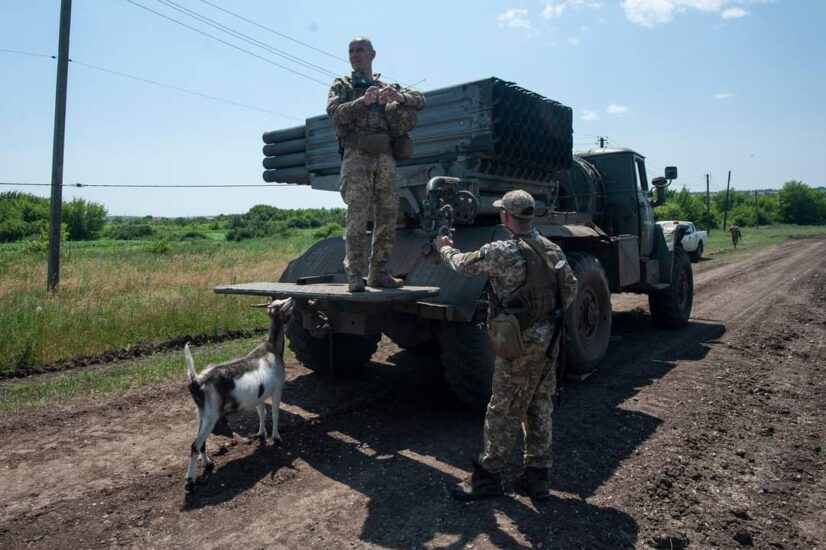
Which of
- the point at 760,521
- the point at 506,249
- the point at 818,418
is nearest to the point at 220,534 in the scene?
the point at 506,249

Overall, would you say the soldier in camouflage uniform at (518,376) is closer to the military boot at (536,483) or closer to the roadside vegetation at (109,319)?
the military boot at (536,483)

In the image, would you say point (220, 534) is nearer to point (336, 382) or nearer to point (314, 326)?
point (314, 326)

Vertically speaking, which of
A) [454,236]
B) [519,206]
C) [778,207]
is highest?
[778,207]

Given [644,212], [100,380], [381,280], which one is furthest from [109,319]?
[644,212]

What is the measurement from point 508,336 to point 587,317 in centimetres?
308

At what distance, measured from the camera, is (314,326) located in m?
5.07

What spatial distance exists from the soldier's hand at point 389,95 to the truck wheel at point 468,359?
1762 millimetres

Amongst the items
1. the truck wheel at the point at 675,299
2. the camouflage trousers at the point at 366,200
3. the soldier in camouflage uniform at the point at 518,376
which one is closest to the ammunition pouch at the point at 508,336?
the soldier in camouflage uniform at the point at 518,376

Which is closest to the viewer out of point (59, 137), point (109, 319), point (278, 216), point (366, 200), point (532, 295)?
point (532, 295)

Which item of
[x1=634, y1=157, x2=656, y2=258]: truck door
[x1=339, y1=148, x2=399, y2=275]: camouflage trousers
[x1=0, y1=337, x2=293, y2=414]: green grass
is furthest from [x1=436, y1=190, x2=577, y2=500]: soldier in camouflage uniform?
[x1=634, y1=157, x2=656, y2=258]: truck door

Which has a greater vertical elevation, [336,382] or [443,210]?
[443,210]

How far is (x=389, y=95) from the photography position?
176 inches

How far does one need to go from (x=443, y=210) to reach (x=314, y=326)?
1.42 meters

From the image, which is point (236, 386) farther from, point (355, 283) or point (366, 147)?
point (366, 147)
